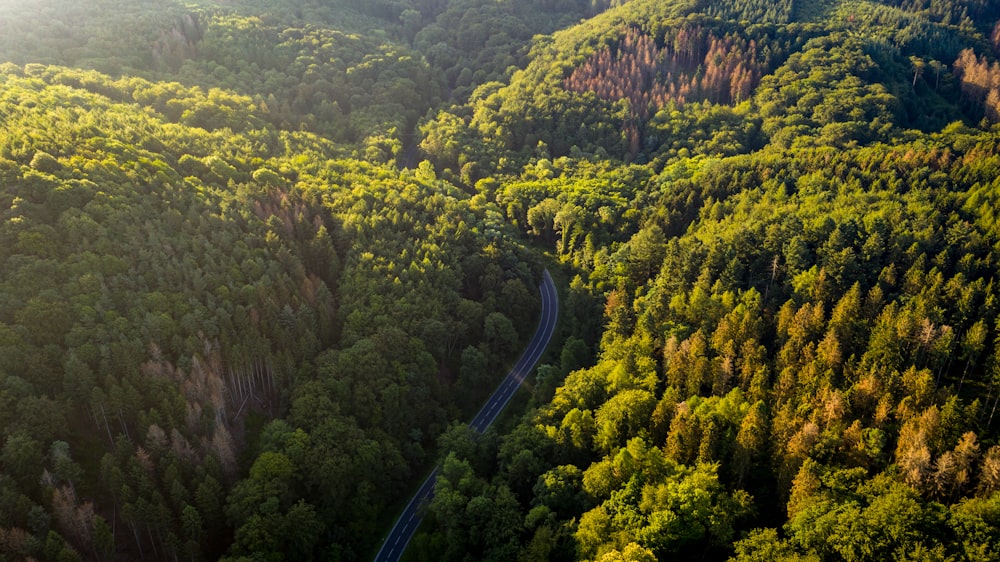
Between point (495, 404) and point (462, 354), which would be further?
point (462, 354)

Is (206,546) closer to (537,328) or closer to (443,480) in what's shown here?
(443,480)

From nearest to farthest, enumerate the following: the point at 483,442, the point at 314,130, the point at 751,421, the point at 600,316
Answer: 1. the point at 751,421
2. the point at 483,442
3. the point at 600,316
4. the point at 314,130

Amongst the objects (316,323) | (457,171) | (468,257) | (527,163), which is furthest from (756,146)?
(316,323)

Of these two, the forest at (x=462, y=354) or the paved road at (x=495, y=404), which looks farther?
the paved road at (x=495, y=404)

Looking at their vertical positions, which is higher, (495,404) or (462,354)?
(462,354)
